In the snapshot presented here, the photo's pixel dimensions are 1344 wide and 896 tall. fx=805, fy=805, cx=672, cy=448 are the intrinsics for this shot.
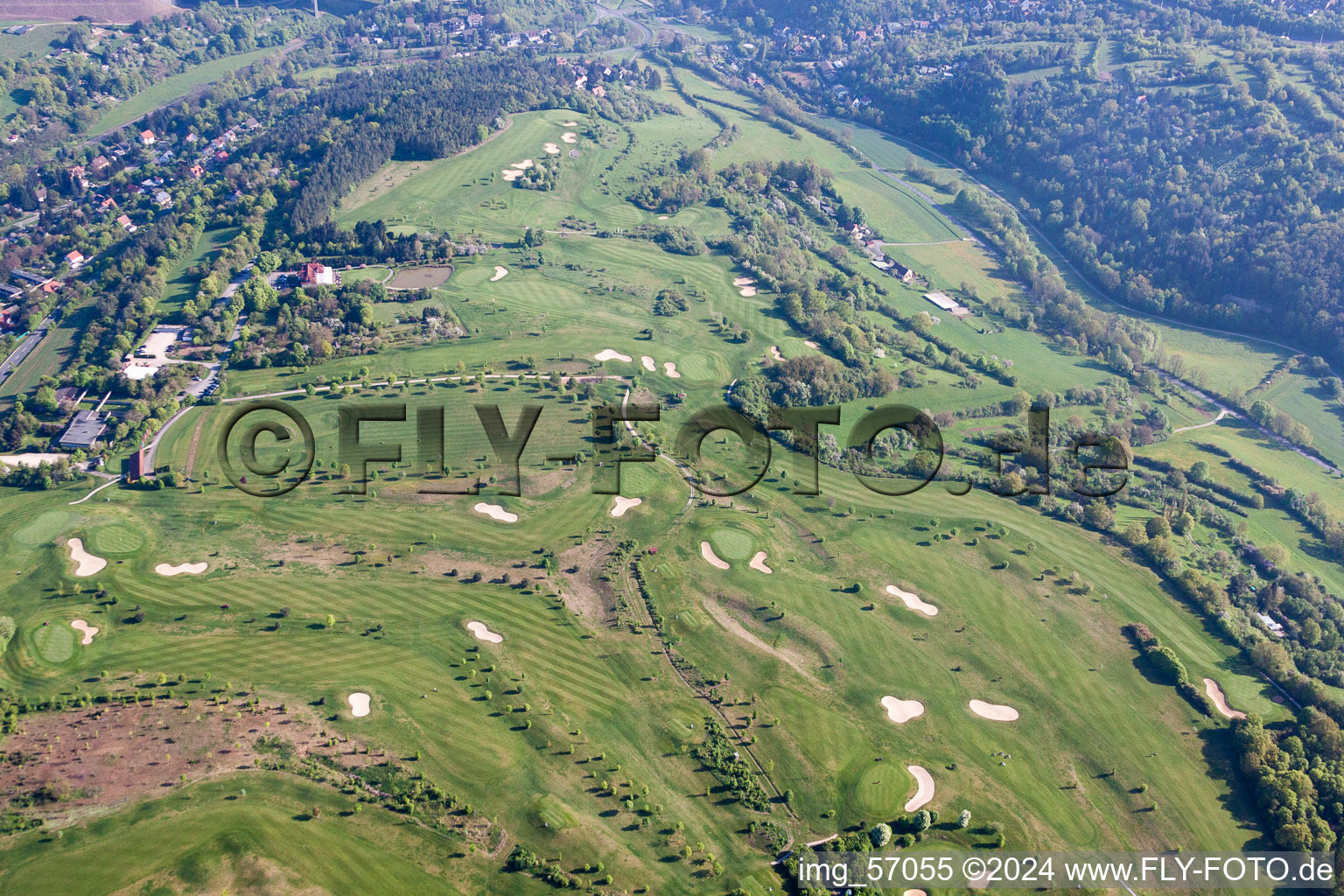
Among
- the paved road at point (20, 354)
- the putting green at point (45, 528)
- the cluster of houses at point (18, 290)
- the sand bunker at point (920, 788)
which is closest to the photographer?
the sand bunker at point (920, 788)

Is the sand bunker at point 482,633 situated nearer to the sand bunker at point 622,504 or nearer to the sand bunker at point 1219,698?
the sand bunker at point 622,504

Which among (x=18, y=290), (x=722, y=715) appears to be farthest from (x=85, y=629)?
(x=18, y=290)

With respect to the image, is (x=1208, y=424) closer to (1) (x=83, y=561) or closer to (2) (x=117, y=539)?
(2) (x=117, y=539)

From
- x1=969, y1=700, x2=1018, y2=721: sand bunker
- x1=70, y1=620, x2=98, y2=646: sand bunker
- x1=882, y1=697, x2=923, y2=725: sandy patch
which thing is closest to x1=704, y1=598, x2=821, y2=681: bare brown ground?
x1=882, y1=697, x2=923, y2=725: sandy patch

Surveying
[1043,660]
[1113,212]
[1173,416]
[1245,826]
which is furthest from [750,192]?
[1245,826]

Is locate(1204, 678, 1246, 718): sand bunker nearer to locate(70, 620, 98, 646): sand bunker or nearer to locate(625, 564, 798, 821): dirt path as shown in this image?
locate(625, 564, 798, 821): dirt path

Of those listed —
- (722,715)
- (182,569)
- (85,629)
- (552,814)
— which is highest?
(182,569)

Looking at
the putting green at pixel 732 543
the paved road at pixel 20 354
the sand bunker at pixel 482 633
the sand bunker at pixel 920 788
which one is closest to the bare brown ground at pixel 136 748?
the sand bunker at pixel 482 633
